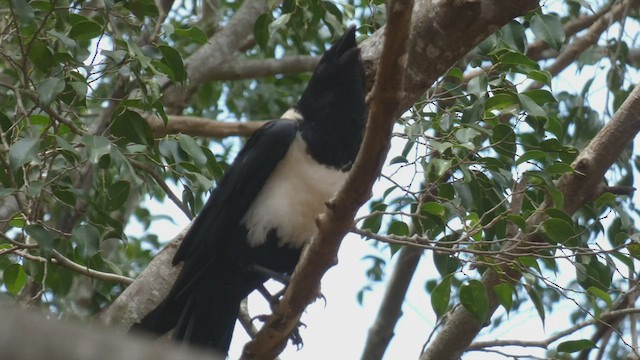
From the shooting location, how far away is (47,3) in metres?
2.94

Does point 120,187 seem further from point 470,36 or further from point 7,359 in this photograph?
point 7,359

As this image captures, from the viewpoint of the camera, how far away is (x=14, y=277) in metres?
3.08

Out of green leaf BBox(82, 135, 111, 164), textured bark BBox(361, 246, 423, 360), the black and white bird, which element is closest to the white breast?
the black and white bird

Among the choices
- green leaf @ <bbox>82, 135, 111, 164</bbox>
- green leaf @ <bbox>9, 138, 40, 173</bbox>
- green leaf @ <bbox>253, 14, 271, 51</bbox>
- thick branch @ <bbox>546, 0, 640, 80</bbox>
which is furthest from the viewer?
thick branch @ <bbox>546, 0, 640, 80</bbox>

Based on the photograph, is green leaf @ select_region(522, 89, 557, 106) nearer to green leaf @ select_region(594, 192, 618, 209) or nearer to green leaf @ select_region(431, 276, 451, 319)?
green leaf @ select_region(594, 192, 618, 209)

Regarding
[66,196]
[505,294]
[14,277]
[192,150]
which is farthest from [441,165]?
[14,277]

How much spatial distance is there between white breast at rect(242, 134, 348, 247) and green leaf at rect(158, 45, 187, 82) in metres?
0.52

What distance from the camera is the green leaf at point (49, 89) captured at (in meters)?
2.59

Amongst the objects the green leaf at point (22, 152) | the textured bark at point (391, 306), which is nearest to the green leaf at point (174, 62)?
the green leaf at point (22, 152)

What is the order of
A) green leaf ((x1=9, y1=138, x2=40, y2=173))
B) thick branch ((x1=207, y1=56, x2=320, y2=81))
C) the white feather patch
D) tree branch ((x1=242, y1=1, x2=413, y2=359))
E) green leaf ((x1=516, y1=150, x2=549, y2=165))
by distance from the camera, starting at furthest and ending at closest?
thick branch ((x1=207, y1=56, x2=320, y2=81)), the white feather patch, green leaf ((x1=516, y1=150, x2=549, y2=165)), green leaf ((x1=9, y1=138, x2=40, y2=173)), tree branch ((x1=242, y1=1, x2=413, y2=359))

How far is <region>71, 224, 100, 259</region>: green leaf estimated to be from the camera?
2.83 m

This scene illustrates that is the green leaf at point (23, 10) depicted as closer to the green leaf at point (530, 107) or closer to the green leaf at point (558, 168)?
the green leaf at point (530, 107)

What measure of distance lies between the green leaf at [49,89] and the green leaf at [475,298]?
4.85 ft

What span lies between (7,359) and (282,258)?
2.85 m
